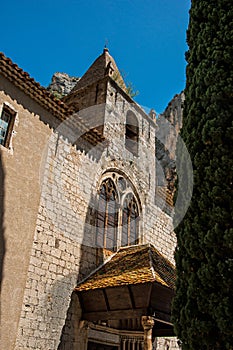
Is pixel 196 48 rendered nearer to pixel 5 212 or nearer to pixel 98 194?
pixel 5 212

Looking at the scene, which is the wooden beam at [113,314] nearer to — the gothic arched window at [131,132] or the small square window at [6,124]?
the small square window at [6,124]

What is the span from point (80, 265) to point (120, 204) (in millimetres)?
2641

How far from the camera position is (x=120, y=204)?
10875 mm

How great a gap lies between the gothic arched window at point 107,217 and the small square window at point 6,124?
3322mm

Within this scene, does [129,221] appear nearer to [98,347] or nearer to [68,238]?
[68,238]

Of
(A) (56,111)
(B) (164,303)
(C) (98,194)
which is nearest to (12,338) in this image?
(B) (164,303)

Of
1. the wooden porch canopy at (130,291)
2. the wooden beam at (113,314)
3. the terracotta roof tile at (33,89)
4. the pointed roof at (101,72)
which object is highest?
the pointed roof at (101,72)

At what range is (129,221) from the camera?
11211mm

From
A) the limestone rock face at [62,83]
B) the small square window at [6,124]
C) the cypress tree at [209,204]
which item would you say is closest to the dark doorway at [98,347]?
the cypress tree at [209,204]

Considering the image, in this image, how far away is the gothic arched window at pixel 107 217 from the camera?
9.88 m

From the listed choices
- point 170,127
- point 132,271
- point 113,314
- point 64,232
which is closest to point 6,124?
point 64,232

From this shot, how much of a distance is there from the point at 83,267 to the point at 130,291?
158 cm

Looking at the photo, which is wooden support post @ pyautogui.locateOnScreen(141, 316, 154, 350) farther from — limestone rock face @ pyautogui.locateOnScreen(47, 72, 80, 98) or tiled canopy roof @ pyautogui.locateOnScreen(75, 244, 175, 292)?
limestone rock face @ pyautogui.locateOnScreen(47, 72, 80, 98)

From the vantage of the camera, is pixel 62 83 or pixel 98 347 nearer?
pixel 98 347
